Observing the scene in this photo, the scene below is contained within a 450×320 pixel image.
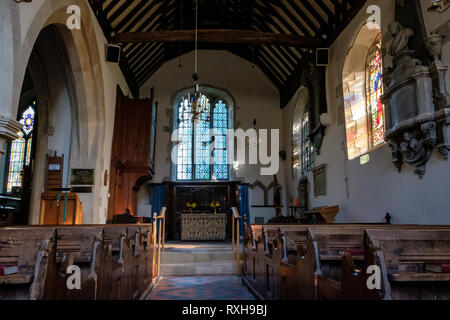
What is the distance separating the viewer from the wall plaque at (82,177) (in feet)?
24.1

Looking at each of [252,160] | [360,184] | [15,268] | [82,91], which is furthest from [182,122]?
[15,268]

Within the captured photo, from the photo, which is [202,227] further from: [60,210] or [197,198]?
[60,210]

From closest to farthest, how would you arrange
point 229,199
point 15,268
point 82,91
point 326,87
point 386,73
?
point 15,268, point 386,73, point 82,91, point 326,87, point 229,199

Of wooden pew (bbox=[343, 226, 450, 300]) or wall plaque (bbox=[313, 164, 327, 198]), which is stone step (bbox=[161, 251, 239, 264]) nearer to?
wall plaque (bbox=[313, 164, 327, 198])

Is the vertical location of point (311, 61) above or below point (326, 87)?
above

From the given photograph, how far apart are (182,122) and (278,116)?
335 cm

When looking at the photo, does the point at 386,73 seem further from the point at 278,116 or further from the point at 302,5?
the point at 278,116

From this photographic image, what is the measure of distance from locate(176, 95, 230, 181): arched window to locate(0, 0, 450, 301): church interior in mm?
52

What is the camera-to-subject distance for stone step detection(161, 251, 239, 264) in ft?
20.1

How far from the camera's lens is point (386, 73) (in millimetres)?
5461

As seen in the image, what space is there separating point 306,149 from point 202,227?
11.9 ft

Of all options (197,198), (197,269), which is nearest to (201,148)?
(197,198)

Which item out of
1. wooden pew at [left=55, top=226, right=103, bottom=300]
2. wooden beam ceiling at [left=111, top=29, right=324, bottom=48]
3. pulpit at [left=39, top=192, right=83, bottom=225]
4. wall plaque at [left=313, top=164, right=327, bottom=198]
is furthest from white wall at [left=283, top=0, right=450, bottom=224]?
pulpit at [left=39, top=192, right=83, bottom=225]

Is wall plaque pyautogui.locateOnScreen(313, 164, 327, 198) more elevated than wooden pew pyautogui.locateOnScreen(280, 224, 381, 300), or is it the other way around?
wall plaque pyautogui.locateOnScreen(313, 164, 327, 198)
